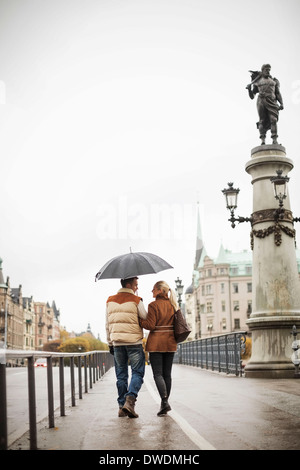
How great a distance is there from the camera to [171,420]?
318 inches

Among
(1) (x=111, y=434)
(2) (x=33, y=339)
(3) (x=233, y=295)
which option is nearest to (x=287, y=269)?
(1) (x=111, y=434)

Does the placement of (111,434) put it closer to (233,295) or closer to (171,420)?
(171,420)

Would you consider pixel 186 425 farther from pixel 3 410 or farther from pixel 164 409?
pixel 3 410

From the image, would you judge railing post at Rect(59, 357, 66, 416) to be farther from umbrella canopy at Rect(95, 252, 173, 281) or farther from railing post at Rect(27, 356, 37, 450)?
railing post at Rect(27, 356, 37, 450)

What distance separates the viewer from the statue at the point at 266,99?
60.9ft

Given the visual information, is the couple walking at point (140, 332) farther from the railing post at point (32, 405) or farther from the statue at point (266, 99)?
the statue at point (266, 99)

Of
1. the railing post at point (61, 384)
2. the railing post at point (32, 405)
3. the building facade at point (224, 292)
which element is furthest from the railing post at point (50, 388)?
the building facade at point (224, 292)

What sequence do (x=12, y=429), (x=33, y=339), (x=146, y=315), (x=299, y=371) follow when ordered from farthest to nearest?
(x=33, y=339) < (x=299, y=371) < (x=146, y=315) < (x=12, y=429)

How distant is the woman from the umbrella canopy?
1.10 ft

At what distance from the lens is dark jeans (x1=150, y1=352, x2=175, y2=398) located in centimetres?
865

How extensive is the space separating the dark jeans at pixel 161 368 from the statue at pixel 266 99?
11140 millimetres
